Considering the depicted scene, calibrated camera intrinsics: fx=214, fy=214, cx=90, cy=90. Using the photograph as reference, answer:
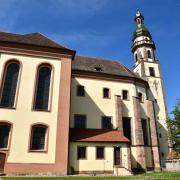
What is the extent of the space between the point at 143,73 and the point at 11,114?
81.3 feet

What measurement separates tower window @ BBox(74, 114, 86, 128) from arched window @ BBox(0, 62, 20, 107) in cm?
850

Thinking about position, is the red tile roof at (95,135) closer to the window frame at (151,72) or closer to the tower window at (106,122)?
the tower window at (106,122)

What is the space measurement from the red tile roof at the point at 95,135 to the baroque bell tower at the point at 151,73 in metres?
10.8

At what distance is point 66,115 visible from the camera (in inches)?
842

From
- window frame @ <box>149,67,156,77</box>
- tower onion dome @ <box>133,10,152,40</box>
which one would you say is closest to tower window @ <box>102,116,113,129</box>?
window frame @ <box>149,67,156,77</box>

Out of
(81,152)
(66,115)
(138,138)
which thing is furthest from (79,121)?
(138,138)

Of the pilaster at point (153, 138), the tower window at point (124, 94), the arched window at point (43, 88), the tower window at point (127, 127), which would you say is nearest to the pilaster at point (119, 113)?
the tower window at point (127, 127)

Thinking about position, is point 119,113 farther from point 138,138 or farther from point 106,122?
point 138,138

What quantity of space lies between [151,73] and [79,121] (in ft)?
60.0

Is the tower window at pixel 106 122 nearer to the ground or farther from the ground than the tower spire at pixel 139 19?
nearer to the ground

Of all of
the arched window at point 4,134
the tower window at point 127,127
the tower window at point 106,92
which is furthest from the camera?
the tower window at point 106,92

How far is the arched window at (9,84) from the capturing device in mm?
20594

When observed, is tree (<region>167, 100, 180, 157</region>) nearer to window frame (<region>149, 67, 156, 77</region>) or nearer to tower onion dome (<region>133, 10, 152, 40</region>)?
window frame (<region>149, 67, 156, 77</region>)

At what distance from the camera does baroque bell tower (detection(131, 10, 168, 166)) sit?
3328 centimetres
